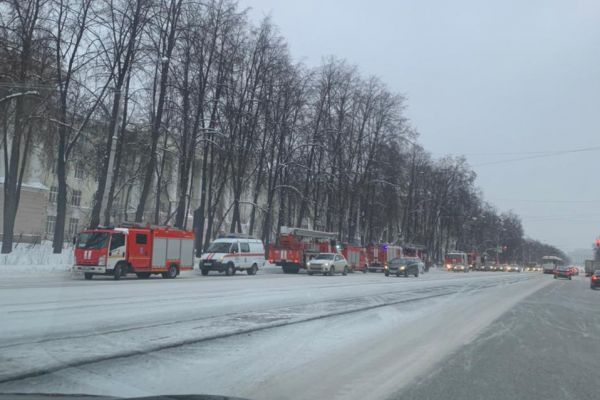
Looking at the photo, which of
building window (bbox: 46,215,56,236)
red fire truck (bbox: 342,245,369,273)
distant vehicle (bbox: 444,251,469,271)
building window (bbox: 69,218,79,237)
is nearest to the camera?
red fire truck (bbox: 342,245,369,273)

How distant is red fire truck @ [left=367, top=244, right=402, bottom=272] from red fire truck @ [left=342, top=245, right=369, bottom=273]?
1.24 meters

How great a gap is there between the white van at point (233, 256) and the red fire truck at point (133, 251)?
279 centimetres

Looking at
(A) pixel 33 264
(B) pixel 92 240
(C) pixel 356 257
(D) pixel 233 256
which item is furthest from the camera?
(C) pixel 356 257

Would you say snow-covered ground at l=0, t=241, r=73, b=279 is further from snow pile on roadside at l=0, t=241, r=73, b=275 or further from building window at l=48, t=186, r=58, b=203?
building window at l=48, t=186, r=58, b=203

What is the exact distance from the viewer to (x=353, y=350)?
9789mm

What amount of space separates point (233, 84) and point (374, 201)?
24.5m

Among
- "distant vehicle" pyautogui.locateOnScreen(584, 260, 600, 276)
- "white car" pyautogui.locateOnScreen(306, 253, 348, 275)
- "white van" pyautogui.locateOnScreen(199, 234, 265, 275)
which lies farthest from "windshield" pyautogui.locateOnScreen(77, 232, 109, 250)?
"distant vehicle" pyautogui.locateOnScreen(584, 260, 600, 276)

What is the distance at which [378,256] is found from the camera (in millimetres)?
56438

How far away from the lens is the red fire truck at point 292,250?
41.7m

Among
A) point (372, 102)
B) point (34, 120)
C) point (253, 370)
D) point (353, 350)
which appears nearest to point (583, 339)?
point (353, 350)

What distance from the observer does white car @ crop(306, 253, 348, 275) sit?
135ft

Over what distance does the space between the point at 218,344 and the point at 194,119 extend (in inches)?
1107

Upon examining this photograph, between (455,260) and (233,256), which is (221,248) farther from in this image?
(455,260)

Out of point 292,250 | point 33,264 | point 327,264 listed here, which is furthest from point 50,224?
point 33,264
